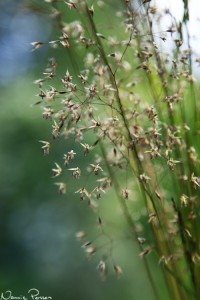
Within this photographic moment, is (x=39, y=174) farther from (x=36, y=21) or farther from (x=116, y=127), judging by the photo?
(x=116, y=127)

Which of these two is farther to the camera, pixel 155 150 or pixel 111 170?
pixel 111 170

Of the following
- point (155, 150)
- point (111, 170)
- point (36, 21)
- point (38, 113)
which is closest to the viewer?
point (155, 150)

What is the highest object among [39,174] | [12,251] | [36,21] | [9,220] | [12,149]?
[36,21]

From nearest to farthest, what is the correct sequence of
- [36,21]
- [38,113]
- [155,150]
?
[155,150], [38,113], [36,21]

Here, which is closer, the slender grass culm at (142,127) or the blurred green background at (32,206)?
the slender grass culm at (142,127)

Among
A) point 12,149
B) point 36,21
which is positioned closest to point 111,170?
point 12,149

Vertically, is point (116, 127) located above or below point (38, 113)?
below

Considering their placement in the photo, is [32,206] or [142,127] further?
[32,206]

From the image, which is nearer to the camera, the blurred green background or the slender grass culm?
the slender grass culm
